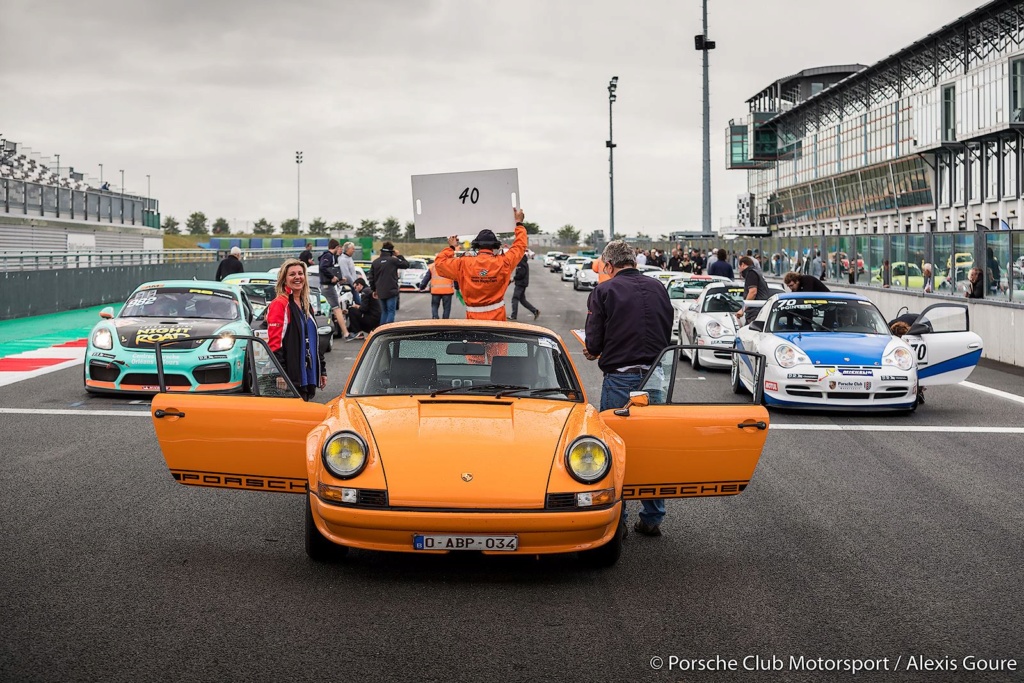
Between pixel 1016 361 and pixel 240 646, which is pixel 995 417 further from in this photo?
pixel 240 646

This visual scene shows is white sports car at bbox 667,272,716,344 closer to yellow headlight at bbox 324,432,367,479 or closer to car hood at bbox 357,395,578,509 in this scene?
car hood at bbox 357,395,578,509

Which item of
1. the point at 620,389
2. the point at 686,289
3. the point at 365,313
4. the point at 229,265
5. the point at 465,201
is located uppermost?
the point at 465,201

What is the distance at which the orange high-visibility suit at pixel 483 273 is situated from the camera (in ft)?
34.2

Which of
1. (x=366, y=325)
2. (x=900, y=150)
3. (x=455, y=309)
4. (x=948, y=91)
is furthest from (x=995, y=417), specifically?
(x=900, y=150)

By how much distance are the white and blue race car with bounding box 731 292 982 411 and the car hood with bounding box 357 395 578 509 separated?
6.44 m

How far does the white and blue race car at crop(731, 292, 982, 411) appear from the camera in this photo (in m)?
12.3

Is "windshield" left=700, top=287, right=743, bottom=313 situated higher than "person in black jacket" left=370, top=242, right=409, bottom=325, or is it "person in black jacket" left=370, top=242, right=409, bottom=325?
"person in black jacket" left=370, top=242, right=409, bottom=325

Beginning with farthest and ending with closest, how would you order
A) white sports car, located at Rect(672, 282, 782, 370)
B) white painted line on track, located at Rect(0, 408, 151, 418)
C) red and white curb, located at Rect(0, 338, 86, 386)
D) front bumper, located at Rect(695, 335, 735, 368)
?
A: white sports car, located at Rect(672, 282, 782, 370)
front bumper, located at Rect(695, 335, 735, 368)
red and white curb, located at Rect(0, 338, 86, 386)
white painted line on track, located at Rect(0, 408, 151, 418)

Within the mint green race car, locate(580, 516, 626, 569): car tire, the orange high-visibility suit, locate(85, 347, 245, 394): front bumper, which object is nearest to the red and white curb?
the mint green race car

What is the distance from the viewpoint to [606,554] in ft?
19.5

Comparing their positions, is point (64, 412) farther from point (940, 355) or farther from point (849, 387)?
point (940, 355)

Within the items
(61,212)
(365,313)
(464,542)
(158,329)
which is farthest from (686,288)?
(61,212)

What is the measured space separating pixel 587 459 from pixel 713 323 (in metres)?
12.1

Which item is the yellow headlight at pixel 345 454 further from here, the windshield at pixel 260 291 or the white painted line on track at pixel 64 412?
the windshield at pixel 260 291
